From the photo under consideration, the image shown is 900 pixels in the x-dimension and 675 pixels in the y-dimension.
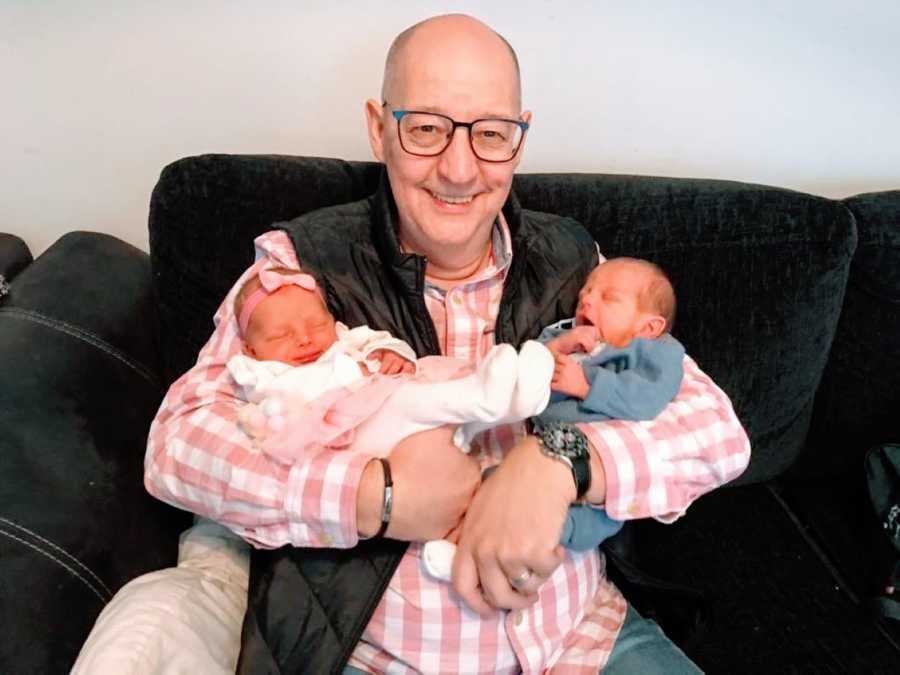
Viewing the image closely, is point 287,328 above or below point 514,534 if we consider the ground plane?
above

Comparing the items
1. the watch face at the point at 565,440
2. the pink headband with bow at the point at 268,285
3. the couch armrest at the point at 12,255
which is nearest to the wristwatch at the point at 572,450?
the watch face at the point at 565,440

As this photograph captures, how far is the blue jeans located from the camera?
1297mm

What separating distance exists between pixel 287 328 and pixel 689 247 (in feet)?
2.92

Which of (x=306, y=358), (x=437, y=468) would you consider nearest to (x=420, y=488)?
(x=437, y=468)

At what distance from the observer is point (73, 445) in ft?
4.26

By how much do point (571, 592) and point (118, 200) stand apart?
135cm

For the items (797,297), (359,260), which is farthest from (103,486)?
(797,297)

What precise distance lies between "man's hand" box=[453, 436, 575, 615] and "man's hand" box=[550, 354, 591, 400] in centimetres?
12

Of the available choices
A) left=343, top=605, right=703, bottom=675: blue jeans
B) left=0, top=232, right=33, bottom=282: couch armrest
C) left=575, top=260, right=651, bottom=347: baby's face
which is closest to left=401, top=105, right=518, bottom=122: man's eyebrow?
left=575, top=260, right=651, bottom=347: baby's face

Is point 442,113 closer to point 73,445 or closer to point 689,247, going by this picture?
point 689,247

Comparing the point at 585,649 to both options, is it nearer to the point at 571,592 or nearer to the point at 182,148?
the point at 571,592

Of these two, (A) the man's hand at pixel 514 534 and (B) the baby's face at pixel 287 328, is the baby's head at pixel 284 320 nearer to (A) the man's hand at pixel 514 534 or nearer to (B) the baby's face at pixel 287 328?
(B) the baby's face at pixel 287 328

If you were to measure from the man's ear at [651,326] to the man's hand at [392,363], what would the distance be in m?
0.41

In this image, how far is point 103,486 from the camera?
50.4 inches
